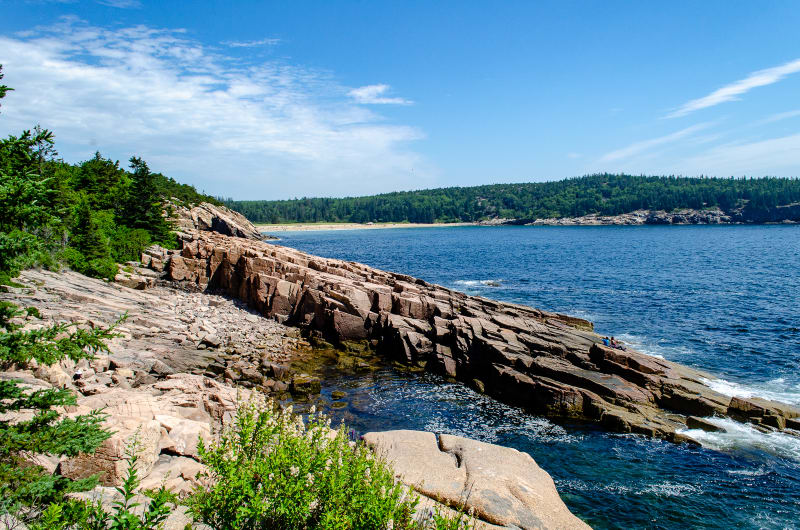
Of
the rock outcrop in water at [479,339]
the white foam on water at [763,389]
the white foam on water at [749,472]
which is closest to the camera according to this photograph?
the white foam on water at [749,472]

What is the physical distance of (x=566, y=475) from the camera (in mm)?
18188

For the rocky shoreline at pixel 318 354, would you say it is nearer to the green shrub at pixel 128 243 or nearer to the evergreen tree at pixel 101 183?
the green shrub at pixel 128 243

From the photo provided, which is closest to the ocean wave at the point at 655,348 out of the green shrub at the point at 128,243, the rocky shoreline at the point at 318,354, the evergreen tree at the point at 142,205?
the rocky shoreline at the point at 318,354

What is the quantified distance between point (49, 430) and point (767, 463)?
25.2 metres

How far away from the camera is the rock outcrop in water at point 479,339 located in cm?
2402

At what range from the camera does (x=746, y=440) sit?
830 inches

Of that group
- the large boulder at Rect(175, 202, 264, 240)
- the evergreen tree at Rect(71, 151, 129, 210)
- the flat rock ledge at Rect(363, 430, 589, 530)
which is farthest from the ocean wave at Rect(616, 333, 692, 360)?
the large boulder at Rect(175, 202, 264, 240)

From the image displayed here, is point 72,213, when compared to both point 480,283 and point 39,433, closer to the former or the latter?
point 39,433

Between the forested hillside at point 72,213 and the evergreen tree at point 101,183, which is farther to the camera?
the evergreen tree at point 101,183

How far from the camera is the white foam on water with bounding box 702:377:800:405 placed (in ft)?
83.7

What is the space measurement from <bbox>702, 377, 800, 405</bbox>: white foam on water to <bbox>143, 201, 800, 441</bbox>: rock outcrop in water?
100 centimetres

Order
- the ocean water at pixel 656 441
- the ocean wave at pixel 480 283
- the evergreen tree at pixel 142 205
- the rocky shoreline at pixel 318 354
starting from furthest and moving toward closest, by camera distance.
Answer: the ocean wave at pixel 480 283 → the evergreen tree at pixel 142 205 → the ocean water at pixel 656 441 → the rocky shoreline at pixel 318 354

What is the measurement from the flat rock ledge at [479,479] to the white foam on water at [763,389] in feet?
56.9

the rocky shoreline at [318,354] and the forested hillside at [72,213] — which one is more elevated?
the forested hillside at [72,213]
